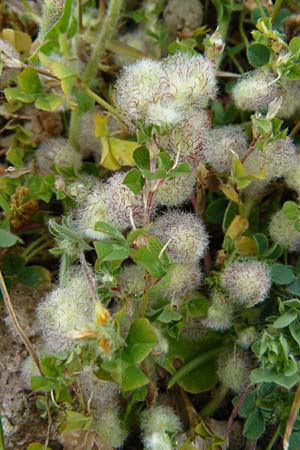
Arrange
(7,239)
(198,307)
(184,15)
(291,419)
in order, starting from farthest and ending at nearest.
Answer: (184,15) → (7,239) → (198,307) → (291,419)

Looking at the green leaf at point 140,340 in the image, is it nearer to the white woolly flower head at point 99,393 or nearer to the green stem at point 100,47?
the white woolly flower head at point 99,393

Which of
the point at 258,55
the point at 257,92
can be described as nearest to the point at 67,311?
the point at 257,92

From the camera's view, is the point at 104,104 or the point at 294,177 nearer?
the point at 294,177

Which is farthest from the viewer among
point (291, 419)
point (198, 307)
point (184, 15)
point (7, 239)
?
point (184, 15)

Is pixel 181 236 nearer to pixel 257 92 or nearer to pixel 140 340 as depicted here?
pixel 140 340

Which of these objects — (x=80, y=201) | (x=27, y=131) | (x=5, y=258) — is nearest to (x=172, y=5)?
(x=27, y=131)

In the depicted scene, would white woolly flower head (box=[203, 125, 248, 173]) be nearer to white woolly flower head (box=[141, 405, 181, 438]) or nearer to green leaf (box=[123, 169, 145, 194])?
green leaf (box=[123, 169, 145, 194])

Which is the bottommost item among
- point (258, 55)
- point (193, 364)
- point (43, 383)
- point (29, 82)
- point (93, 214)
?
point (193, 364)
